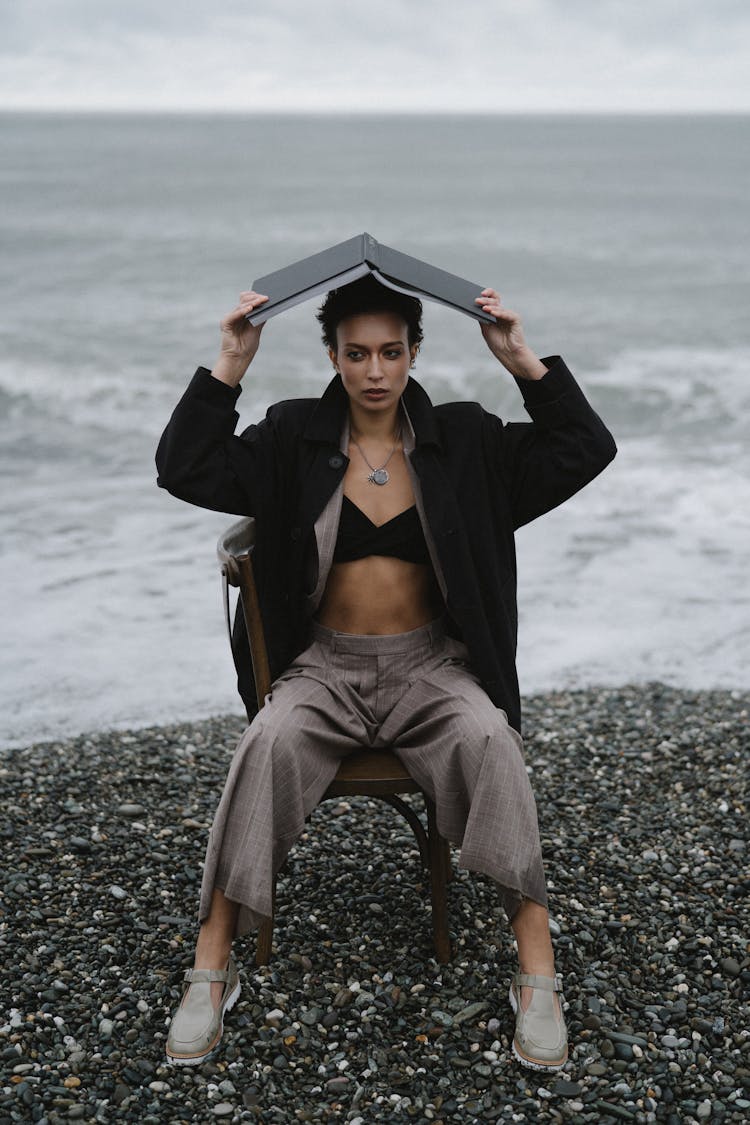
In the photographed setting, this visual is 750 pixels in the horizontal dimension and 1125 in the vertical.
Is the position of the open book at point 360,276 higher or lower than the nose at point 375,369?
higher

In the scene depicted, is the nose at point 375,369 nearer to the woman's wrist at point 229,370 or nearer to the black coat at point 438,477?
the black coat at point 438,477

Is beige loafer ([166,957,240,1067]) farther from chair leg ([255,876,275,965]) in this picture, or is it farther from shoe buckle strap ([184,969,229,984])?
chair leg ([255,876,275,965])

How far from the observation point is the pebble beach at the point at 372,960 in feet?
9.78

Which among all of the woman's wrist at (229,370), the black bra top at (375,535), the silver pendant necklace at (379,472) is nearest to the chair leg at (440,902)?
the black bra top at (375,535)

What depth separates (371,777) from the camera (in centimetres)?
334

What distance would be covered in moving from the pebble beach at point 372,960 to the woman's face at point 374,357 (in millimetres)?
1687

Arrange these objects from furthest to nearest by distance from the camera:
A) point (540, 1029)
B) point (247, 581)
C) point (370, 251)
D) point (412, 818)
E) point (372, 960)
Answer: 1. point (412, 818)
2. point (372, 960)
3. point (247, 581)
4. point (370, 251)
5. point (540, 1029)

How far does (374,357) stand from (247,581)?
75 centimetres

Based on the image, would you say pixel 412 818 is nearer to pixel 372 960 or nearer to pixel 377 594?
pixel 372 960

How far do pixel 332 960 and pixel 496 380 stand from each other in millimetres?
15194

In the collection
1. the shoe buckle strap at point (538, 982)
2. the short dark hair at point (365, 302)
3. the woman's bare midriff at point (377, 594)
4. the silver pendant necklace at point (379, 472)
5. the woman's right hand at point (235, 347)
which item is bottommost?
the shoe buckle strap at point (538, 982)

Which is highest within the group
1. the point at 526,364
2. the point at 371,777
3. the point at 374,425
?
the point at 526,364

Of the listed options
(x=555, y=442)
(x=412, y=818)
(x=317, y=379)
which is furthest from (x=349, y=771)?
(x=317, y=379)

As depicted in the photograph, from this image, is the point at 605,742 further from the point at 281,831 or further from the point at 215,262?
the point at 215,262
